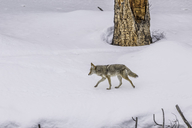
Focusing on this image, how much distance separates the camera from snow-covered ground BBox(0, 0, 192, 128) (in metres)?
3.83

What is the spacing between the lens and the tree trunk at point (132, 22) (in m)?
7.34

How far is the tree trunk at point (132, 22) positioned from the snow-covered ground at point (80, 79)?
500 millimetres

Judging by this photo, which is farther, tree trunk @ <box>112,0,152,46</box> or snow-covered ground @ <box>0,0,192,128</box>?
tree trunk @ <box>112,0,152,46</box>

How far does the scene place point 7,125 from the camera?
146 inches

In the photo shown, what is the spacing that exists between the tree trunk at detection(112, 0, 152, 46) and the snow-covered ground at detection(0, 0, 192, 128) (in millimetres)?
500

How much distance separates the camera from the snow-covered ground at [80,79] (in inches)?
151

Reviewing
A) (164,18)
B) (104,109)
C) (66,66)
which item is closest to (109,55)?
(66,66)

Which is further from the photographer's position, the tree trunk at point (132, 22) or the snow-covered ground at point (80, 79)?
the tree trunk at point (132, 22)

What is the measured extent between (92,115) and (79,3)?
440 inches

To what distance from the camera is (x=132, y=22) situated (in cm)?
739

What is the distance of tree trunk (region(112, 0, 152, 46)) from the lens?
7336 mm

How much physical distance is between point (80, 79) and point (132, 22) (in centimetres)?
311

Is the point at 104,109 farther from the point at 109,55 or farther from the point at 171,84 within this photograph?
the point at 109,55

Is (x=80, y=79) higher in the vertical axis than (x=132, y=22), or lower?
lower
